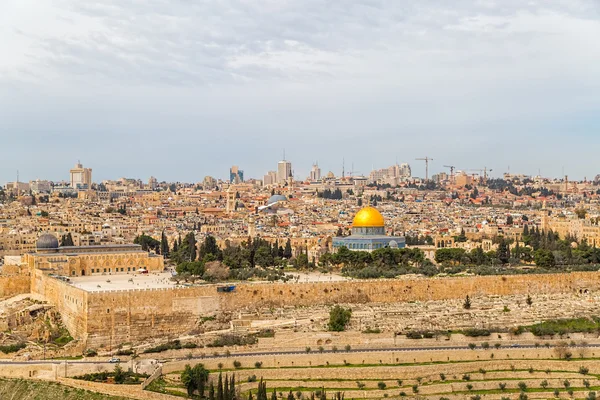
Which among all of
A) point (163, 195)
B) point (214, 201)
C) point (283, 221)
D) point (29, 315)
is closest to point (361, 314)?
point (29, 315)

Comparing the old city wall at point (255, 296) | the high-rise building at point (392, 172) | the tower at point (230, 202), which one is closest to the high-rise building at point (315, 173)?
the high-rise building at point (392, 172)

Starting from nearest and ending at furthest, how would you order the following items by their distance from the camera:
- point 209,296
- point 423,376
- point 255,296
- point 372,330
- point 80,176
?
point 423,376 < point 372,330 < point 209,296 < point 255,296 < point 80,176

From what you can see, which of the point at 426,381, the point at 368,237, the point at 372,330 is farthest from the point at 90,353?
the point at 368,237

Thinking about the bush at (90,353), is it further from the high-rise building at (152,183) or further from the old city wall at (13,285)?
the high-rise building at (152,183)

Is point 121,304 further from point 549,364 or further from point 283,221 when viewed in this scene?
point 283,221

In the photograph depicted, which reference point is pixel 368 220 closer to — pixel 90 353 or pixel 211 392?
pixel 90 353

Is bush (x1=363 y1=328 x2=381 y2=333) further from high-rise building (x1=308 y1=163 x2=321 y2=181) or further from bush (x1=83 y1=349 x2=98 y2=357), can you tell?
high-rise building (x1=308 y1=163 x2=321 y2=181)

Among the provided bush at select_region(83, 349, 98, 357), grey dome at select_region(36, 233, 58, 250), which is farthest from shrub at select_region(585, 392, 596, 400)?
grey dome at select_region(36, 233, 58, 250)
